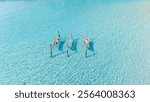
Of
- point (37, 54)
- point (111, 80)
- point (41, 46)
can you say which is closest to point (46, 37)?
point (41, 46)

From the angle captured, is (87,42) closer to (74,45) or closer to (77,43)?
(77,43)

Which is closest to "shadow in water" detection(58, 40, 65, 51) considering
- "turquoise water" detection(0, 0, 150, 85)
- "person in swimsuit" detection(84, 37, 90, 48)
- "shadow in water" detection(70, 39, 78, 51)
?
"turquoise water" detection(0, 0, 150, 85)

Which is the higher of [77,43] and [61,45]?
[77,43]

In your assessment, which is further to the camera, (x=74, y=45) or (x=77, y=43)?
(x=77, y=43)

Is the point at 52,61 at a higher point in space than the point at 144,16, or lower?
lower

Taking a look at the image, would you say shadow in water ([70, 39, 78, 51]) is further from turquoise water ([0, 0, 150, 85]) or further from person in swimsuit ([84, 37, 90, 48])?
person in swimsuit ([84, 37, 90, 48])

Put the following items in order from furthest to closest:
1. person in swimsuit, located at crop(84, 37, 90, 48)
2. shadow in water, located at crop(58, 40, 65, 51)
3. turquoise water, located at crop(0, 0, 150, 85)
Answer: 1. person in swimsuit, located at crop(84, 37, 90, 48)
2. shadow in water, located at crop(58, 40, 65, 51)
3. turquoise water, located at crop(0, 0, 150, 85)

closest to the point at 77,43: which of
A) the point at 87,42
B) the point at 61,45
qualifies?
the point at 87,42

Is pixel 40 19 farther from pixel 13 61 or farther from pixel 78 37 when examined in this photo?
pixel 13 61
